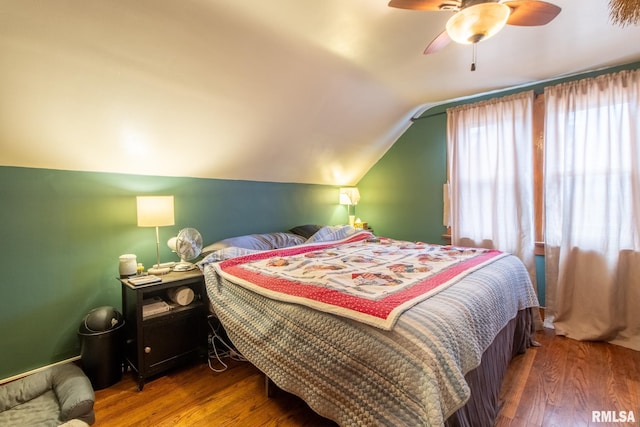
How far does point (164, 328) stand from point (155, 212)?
2.72 ft

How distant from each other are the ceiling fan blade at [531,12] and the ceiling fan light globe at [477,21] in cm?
9

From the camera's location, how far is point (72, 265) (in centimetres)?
208

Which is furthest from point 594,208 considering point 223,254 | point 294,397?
point 223,254

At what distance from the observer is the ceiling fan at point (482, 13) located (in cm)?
133

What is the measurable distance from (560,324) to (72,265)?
13.4 ft

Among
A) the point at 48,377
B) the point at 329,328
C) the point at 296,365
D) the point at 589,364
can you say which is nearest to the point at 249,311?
the point at 296,365

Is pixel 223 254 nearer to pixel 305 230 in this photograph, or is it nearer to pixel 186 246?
pixel 186 246

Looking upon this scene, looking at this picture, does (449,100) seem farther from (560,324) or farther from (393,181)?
(560,324)

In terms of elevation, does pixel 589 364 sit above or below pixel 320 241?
below

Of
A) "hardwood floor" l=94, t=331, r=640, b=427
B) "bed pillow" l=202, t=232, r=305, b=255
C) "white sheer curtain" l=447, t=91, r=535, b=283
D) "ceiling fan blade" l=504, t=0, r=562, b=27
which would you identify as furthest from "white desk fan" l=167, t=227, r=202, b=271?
"white sheer curtain" l=447, t=91, r=535, b=283

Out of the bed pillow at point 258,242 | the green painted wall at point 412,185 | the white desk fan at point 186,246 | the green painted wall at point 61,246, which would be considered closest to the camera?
the green painted wall at point 61,246

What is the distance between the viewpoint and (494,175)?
9.94 feet

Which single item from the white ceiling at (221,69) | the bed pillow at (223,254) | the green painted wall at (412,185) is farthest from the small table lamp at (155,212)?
the green painted wall at (412,185)

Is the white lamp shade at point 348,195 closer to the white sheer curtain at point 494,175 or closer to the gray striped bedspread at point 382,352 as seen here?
the white sheer curtain at point 494,175
